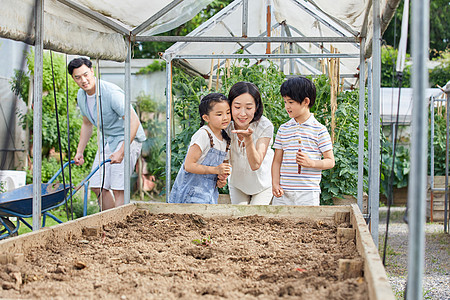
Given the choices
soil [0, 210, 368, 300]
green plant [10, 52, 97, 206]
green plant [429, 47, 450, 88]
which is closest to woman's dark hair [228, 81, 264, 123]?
soil [0, 210, 368, 300]

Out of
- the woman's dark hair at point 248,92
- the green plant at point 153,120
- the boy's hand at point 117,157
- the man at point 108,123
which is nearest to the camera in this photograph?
the woman's dark hair at point 248,92

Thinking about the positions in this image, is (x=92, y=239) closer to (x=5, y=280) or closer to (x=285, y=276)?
(x=5, y=280)

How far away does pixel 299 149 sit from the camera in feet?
10.2

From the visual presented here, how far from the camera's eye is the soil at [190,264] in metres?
1.43

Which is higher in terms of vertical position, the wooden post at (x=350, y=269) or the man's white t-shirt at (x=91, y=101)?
the man's white t-shirt at (x=91, y=101)

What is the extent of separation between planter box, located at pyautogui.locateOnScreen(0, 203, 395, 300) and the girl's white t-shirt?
326 mm

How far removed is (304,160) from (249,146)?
0.32 metres

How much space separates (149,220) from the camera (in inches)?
114

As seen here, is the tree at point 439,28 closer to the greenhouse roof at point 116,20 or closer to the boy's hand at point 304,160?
the greenhouse roof at point 116,20

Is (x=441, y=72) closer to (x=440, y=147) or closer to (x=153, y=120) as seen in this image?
(x=440, y=147)

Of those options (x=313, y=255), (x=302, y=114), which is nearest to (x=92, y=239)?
(x=313, y=255)

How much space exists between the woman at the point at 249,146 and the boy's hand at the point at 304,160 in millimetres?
231

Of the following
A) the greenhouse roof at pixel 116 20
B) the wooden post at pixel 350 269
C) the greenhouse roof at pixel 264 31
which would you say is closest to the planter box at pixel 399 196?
the greenhouse roof at pixel 264 31

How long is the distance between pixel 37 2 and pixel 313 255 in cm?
164
